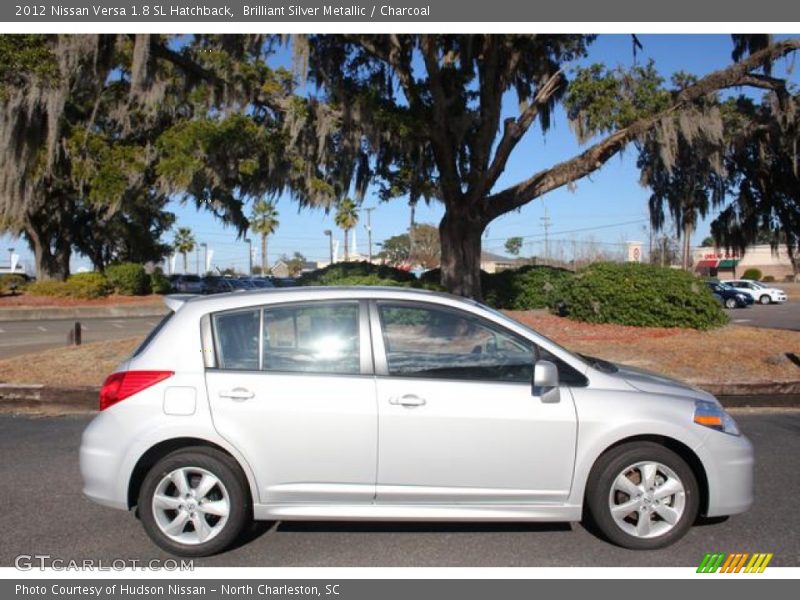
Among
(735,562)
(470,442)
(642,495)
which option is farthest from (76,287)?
(735,562)

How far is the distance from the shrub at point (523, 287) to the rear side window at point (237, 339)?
13375 millimetres

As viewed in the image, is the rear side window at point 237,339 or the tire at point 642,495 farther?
the rear side window at point 237,339

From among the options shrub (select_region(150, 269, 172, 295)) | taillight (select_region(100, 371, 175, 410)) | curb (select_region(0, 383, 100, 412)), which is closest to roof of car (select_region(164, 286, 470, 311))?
taillight (select_region(100, 371, 175, 410))

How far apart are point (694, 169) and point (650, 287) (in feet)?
29.8

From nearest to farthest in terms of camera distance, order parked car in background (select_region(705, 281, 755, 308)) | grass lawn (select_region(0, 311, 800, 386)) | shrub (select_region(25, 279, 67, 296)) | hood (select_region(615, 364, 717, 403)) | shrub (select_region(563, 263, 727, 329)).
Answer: hood (select_region(615, 364, 717, 403)) < grass lawn (select_region(0, 311, 800, 386)) < shrub (select_region(563, 263, 727, 329)) < shrub (select_region(25, 279, 67, 296)) < parked car in background (select_region(705, 281, 755, 308))

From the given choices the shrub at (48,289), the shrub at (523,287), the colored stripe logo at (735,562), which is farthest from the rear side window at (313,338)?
the shrub at (48,289)

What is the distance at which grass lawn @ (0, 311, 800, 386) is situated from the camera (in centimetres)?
988

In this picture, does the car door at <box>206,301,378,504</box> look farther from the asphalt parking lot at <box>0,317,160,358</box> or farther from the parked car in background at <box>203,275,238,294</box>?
the parked car in background at <box>203,275,238,294</box>

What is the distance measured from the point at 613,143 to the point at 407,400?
41.5 ft

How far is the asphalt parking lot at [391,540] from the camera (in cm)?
424

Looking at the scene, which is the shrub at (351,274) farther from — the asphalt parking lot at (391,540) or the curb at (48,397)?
the asphalt parking lot at (391,540)

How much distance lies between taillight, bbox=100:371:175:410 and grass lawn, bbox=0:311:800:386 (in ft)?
18.2

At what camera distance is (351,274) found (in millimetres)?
16500
